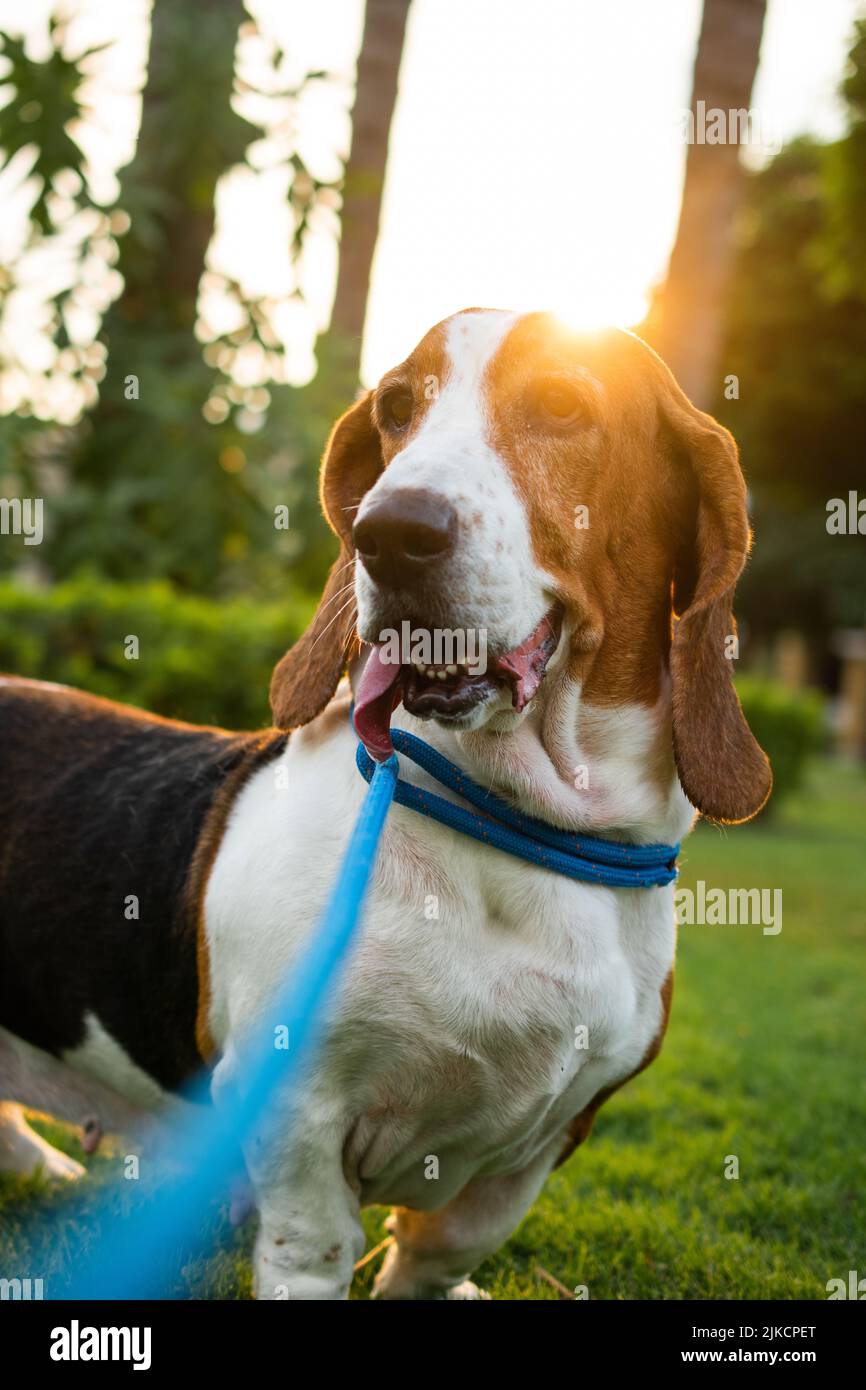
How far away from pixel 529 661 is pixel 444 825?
0.39 meters

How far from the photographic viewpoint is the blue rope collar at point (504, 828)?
8.80 ft

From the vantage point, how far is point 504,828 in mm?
2709

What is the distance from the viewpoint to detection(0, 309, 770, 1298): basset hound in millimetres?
2572

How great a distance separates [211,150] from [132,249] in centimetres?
104

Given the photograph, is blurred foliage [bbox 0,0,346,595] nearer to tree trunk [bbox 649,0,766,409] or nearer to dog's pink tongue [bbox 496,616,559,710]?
tree trunk [bbox 649,0,766,409]

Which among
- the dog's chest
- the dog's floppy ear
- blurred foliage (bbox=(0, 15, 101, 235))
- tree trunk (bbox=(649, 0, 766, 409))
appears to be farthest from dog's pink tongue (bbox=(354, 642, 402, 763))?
tree trunk (bbox=(649, 0, 766, 409))

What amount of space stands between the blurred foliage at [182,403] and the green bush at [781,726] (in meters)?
6.89

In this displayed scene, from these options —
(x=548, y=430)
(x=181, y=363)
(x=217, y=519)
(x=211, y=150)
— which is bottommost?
(x=548, y=430)

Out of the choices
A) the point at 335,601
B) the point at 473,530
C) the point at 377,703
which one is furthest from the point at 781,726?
the point at 473,530

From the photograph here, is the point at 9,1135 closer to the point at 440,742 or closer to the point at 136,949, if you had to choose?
the point at 136,949

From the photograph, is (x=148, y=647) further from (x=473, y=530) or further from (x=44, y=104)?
(x=473, y=530)
